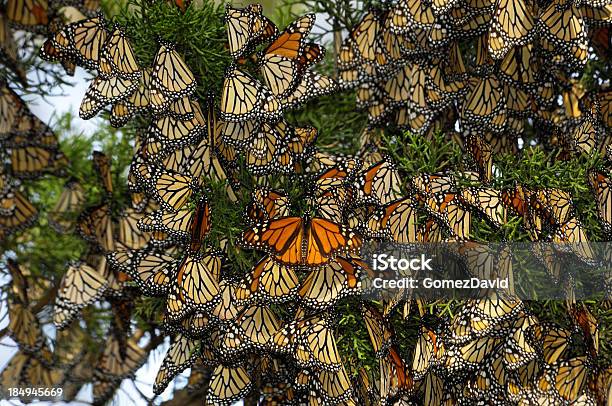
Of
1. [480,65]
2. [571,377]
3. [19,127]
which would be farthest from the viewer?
[19,127]

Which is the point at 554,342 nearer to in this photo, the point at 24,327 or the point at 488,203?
the point at 488,203

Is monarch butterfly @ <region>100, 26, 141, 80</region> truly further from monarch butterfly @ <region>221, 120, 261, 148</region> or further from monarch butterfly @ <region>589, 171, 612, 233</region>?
monarch butterfly @ <region>589, 171, 612, 233</region>

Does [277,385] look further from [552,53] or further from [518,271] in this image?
[552,53]

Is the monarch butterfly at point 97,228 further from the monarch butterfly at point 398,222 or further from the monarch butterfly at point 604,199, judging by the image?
the monarch butterfly at point 604,199

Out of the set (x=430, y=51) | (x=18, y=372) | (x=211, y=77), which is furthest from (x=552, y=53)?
(x=18, y=372)

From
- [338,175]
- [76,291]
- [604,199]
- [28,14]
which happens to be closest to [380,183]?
[338,175]

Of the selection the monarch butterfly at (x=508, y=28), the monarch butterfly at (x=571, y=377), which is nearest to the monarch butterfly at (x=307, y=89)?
the monarch butterfly at (x=508, y=28)
